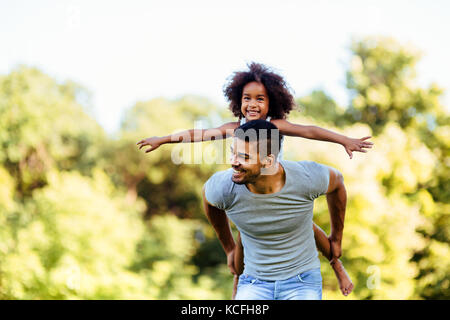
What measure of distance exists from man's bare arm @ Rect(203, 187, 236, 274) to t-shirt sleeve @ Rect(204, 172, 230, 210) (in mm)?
114

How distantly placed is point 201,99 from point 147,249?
9.03 metres

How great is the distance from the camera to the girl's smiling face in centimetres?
247

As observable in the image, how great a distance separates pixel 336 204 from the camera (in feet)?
7.97

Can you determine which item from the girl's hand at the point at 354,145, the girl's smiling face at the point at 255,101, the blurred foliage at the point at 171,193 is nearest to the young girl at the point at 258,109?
the girl's smiling face at the point at 255,101

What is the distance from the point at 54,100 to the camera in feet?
58.1

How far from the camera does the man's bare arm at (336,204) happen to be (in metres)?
2.29

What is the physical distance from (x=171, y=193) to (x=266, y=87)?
1861 cm

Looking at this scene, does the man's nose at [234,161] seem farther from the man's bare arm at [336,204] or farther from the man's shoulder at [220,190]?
the man's bare arm at [336,204]

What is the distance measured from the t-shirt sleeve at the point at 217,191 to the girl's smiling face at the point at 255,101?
1.39 feet

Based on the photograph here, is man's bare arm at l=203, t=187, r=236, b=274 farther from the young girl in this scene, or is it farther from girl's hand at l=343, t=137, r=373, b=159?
girl's hand at l=343, t=137, r=373, b=159

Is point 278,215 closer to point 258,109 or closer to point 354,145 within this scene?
point 354,145

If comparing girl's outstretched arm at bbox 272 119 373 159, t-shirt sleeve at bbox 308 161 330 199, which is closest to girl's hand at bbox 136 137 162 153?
girl's outstretched arm at bbox 272 119 373 159

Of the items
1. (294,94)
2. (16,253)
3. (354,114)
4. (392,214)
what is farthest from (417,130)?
(294,94)

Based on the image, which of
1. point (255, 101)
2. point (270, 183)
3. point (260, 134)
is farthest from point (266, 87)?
point (270, 183)
